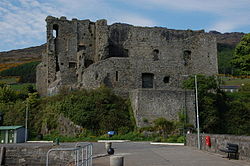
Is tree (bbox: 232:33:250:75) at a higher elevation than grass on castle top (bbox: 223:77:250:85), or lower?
lower

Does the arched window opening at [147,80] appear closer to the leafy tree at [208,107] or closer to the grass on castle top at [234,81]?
the leafy tree at [208,107]

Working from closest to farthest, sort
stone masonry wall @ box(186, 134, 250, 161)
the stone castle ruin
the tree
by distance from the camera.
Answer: stone masonry wall @ box(186, 134, 250, 161) < the tree < the stone castle ruin

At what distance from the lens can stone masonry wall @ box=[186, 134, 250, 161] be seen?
14.3 m

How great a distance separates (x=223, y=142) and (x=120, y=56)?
2929 centimetres

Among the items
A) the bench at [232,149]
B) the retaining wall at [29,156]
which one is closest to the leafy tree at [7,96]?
the retaining wall at [29,156]

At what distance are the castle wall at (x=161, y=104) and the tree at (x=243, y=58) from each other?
6325 millimetres

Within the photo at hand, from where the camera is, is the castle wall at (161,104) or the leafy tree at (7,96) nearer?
the castle wall at (161,104)

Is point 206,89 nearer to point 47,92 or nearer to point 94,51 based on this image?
point 94,51

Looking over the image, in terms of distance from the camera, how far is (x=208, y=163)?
45.4 feet

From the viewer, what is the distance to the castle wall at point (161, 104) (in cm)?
3262

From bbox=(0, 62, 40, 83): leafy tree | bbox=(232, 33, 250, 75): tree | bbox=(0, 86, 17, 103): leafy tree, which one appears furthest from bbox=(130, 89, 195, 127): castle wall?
bbox=(0, 62, 40, 83): leafy tree

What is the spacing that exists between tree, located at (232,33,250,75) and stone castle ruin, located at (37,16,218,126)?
1068cm

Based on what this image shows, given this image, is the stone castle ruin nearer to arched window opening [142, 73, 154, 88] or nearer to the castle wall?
arched window opening [142, 73, 154, 88]

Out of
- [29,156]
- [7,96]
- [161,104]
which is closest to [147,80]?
[161,104]
